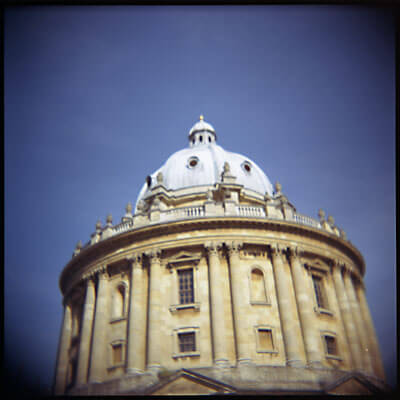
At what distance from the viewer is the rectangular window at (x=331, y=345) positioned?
86.2 ft

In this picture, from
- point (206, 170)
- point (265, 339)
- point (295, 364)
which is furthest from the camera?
point (206, 170)

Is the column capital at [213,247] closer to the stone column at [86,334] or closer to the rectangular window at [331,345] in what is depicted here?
the rectangular window at [331,345]

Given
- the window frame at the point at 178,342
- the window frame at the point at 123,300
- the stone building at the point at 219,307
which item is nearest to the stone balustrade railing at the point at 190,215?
the stone building at the point at 219,307

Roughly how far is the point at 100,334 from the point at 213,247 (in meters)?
9.59

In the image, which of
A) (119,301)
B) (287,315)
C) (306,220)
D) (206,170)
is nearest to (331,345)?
(287,315)

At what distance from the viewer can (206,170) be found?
38.4 meters

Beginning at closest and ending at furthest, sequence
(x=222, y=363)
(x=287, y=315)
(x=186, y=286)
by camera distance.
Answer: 1. (x=222, y=363)
2. (x=287, y=315)
3. (x=186, y=286)

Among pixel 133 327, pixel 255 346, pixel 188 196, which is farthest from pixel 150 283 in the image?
pixel 188 196

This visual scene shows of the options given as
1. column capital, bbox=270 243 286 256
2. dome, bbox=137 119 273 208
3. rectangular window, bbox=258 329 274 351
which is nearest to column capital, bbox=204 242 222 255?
column capital, bbox=270 243 286 256

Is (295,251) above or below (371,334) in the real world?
above

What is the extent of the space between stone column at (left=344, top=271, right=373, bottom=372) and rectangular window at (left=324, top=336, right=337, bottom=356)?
225cm

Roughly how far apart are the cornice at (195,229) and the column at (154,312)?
5.34 ft

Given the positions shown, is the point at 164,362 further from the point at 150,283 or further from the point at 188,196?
the point at 188,196

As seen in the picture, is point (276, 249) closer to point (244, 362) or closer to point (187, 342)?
point (244, 362)
